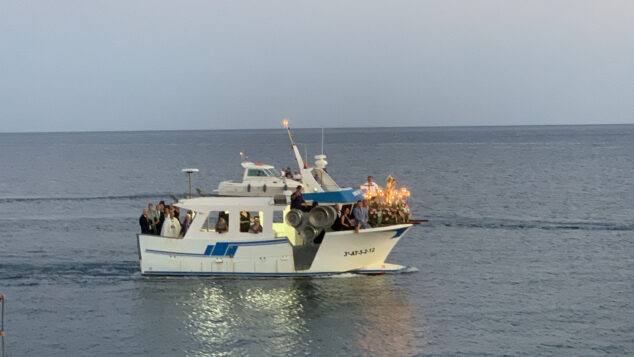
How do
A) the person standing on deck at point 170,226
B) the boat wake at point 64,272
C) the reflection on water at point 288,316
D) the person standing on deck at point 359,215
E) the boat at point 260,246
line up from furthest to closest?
the boat wake at point 64,272 → the person standing on deck at point 170,226 → the boat at point 260,246 → the person standing on deck at point 359,215 → the reflection on water at point 288,316

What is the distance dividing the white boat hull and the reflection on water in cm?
50

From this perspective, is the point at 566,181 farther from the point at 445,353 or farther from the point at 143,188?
the point at 445,353

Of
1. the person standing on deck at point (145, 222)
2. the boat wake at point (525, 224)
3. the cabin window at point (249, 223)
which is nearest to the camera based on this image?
the cabin window at point (249, 223)

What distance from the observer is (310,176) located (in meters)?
32.4

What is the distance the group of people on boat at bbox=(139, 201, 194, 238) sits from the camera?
3100 centimetres

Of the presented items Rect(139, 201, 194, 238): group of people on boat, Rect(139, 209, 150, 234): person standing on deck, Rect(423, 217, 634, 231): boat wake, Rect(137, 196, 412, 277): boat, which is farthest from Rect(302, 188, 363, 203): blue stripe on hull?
Rect(423, 217, 634, 231): boat wake

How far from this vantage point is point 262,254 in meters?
30.5

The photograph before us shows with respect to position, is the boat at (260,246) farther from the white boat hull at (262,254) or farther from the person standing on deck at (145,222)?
the person standing on deck at (145,222)

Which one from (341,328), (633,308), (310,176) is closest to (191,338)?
(341,328)

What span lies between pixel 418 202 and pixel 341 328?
39.5 m

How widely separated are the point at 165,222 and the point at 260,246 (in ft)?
12.6

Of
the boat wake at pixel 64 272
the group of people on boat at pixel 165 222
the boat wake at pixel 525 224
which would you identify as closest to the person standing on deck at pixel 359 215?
the group of people on boat at pixel 165 222

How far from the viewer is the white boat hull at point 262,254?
30.3 metres

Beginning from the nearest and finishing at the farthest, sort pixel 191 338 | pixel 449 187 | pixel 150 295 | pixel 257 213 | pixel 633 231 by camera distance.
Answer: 1. pixel 191 338
2. pixel 150 295
3. pixel 257 213
4. pixel 633 231
5. pixel 449 187
